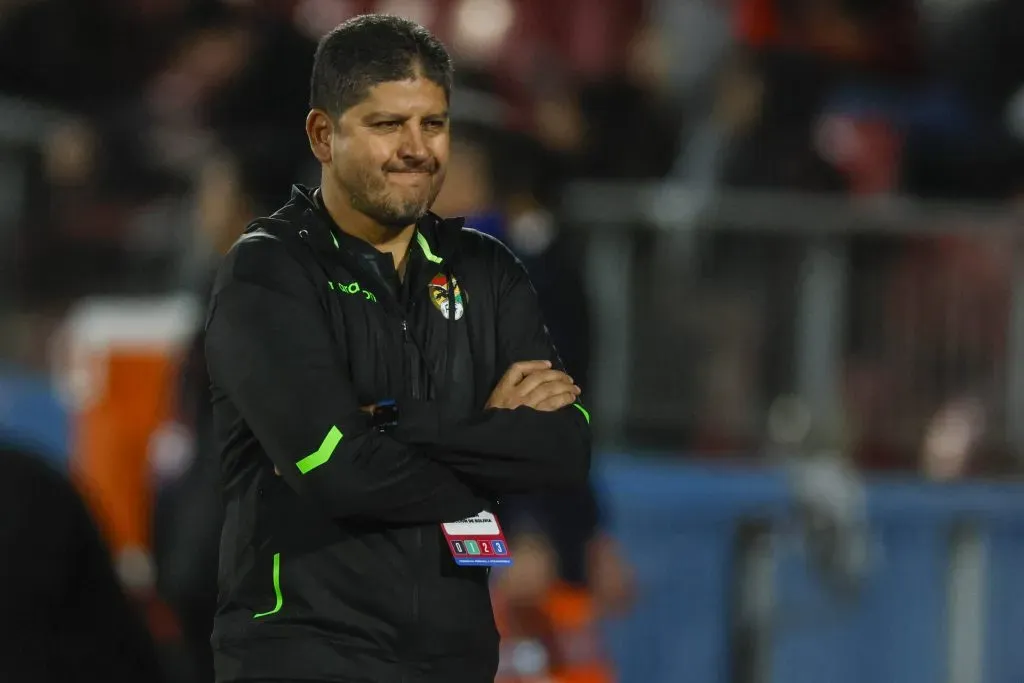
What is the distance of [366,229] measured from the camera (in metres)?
3.14

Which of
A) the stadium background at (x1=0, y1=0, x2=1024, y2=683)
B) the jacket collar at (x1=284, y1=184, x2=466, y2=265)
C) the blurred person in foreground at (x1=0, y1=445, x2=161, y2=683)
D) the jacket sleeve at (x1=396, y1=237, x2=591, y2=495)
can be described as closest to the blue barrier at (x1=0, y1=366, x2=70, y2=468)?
the stadium background at (x1=0, y1=0, x2=1024, y2=683)

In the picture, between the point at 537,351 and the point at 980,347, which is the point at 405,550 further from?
the point at 980,347

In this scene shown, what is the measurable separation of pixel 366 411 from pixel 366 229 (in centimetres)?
33

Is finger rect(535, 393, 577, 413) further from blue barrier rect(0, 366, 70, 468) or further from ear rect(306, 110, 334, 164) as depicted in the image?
blue barrier rect(0, 366, 70, 468)

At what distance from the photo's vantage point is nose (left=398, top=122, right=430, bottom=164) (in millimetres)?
3025

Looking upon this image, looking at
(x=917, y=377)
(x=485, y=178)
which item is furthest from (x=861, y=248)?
(x=485, y=178)

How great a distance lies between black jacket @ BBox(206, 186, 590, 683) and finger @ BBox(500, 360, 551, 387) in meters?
0.05

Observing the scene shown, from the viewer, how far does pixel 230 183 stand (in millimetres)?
5770

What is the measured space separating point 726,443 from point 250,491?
13.5 feet

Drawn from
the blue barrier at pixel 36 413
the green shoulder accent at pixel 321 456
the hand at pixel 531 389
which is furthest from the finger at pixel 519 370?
the blue barrier at pixel 36 413

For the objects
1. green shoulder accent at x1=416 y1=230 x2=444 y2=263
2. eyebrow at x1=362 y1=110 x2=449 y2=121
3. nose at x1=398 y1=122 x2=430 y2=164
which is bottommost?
green shoulder accent at x1=416 y1=230 x2=444 y2=263

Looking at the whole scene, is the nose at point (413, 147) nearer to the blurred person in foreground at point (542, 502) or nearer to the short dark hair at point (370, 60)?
the short dark hair at point (370, 60)

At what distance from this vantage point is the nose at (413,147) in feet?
9.93

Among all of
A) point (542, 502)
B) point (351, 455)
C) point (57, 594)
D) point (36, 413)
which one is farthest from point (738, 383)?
point (351, 455)
